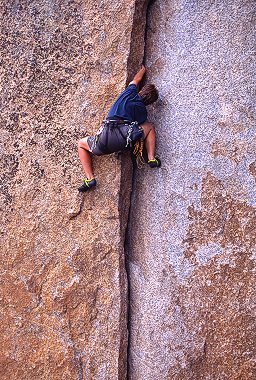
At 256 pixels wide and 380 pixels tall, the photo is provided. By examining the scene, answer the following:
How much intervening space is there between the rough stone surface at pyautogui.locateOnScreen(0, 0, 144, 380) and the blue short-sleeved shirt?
259 millimetres

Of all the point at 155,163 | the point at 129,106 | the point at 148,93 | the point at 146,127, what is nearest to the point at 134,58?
the point at 148,93

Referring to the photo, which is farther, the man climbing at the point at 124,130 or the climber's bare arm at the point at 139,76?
the climber's bare arm at the point at 139,76

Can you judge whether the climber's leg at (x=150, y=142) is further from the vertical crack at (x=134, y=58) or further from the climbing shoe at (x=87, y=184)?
the climbing shoe at (x=87, y=184)

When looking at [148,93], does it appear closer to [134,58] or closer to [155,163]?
[134,58]

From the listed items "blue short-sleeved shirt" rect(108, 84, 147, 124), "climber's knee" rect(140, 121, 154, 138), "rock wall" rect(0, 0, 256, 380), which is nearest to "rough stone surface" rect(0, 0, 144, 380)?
"rock wall" rect(0, 0, 256, 380)

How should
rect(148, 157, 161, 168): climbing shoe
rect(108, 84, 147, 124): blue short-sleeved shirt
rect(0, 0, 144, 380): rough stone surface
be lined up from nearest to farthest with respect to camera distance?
rect(108, 84, 147, 124): blue short-sleeved shirt
rect(148, 157, 161, 168): climbing shoe
rect(0, 0, 144, 380): rough stone surface

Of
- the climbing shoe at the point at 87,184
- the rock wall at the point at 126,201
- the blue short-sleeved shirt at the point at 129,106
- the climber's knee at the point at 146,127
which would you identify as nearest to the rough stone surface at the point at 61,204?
the rock wall at the point at 126,201

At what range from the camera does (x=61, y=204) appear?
220 inches

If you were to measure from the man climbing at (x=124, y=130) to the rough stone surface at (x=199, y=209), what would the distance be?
0.68 ft

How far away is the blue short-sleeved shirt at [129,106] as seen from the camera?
523 centimetres

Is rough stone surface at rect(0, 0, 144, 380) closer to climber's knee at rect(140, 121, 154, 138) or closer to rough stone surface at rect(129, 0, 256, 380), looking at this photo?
rough stone surface at rect(129, 0, 256, 380)

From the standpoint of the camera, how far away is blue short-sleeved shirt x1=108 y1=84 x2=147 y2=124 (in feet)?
17.2

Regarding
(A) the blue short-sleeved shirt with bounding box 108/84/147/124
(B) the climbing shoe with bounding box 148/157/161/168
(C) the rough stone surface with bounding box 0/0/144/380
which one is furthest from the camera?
(C) the rough stone surface with bounding box 0/0/144/380

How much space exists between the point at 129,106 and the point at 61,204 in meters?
1.25
